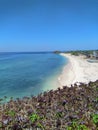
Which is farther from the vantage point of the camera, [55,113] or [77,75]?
[77,75]

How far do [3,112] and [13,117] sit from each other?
2.23 ft

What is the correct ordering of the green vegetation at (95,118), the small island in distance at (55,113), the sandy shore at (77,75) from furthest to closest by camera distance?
the sandy shore at (77,75)
the green vegetation at (95,118)
the small island in distance at (55,113)

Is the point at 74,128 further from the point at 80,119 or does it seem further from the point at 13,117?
the point at 13,117

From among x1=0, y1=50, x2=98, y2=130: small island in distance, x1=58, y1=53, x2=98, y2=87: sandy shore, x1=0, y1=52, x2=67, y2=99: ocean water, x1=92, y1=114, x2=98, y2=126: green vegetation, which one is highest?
x1=0, y1=50, x2=98, y2=130: small island in distance

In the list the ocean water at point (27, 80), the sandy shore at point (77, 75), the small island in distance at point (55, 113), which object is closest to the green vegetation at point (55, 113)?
the small island in distance at point (55, 113)

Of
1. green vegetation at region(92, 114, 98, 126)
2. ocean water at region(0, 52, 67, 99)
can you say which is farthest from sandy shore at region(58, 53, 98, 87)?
green vegetation at region(92, 114, 98, 126)

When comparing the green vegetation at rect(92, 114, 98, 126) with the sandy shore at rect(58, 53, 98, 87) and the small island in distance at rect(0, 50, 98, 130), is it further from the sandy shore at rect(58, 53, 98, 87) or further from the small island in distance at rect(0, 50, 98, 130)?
the sandy shore at rect(58, 53, 98, 87)

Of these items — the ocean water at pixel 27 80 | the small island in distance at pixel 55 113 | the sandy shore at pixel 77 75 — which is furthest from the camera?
the sandy shore at pixel 77 75

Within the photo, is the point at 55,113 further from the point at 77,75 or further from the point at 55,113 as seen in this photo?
the point at 77,75

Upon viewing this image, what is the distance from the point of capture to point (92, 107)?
19.1 ft

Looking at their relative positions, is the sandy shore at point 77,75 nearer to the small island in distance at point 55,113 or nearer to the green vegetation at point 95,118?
the small island in distance at point 55,113

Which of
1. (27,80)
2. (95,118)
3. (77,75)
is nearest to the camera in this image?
(95,118)

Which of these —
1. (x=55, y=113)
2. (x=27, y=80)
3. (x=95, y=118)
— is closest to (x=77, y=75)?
(x=27, y=80)

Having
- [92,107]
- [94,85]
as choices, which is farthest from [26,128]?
[94,85]
